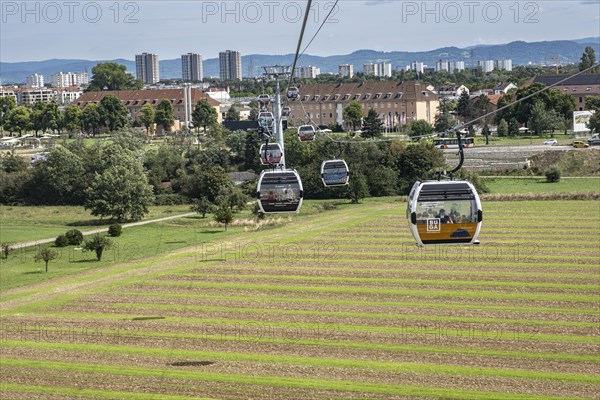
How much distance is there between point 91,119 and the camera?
16675cm

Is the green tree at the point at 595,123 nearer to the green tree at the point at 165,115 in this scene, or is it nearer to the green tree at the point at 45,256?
the green tree at the point at 165,115

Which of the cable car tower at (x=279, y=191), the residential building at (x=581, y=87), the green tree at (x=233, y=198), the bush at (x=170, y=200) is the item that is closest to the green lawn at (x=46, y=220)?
the bush at (x=170, y=200)

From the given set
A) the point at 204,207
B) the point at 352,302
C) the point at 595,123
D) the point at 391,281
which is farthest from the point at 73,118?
the point at 352,302

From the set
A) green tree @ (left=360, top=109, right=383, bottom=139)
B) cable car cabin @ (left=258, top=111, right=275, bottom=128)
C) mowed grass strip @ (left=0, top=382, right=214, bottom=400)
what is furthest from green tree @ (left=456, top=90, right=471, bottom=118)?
mowed grass strip @ (left=0, top=382, right=214, bottom=400)

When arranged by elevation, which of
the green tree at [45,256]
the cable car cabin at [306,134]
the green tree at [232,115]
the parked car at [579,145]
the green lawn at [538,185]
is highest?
the green tree at [232,115]

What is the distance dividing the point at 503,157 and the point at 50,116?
97722 mm

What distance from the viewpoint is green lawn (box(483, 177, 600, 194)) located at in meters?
85.3

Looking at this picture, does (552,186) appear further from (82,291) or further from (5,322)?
(5,322)

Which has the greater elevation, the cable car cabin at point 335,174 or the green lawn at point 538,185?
the cable car cabin at point 335,174

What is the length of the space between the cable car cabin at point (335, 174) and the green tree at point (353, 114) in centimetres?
11335

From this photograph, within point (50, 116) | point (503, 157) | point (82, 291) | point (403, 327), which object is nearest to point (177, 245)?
point (82, 291)

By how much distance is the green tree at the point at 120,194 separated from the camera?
83.9 m

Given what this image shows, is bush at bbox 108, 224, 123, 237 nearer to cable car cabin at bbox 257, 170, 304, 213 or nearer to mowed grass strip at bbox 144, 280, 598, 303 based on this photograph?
mowed grass strip at bbox 144, 280, 598, 303

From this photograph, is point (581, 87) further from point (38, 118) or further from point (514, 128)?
point (38, 118)
